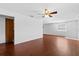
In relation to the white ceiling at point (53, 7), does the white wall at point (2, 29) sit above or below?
below

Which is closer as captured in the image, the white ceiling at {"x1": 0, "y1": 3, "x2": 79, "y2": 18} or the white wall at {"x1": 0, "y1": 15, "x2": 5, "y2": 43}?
the white ceiling at {"x1": 0, "y1": 3, "x2": 79, "y2": 18}

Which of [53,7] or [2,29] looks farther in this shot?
[2,29]

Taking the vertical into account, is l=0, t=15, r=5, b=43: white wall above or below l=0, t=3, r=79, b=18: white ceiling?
below

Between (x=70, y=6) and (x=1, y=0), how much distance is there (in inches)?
58.8

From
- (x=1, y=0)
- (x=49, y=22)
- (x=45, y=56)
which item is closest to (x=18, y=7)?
(x=1, y=0)

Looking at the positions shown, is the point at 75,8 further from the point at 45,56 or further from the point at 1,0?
the point at 1,0

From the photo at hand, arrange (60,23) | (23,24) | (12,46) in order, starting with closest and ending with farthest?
(60,23) → (12,46) → (23,24)

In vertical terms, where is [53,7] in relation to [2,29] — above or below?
above

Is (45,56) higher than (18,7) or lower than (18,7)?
lower

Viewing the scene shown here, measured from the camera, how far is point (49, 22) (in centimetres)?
300

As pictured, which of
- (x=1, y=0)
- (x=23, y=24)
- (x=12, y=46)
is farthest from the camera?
(x=23, y=24)

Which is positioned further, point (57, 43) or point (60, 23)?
point (57, 43)

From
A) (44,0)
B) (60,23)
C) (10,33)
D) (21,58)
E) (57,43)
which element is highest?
(44,0)

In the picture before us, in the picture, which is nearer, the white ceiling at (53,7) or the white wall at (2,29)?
the white ceiling at (53,7)
